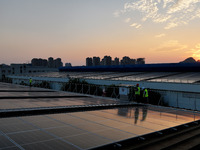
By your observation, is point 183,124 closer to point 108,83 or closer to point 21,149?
point 21,149

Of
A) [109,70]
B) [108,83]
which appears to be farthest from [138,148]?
[109,70]

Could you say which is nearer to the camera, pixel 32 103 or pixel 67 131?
pixel 67 131

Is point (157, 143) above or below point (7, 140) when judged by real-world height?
below

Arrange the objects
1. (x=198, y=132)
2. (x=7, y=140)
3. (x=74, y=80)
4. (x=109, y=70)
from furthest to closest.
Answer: (x=109, y=70)
(x=74, y=80)
(x=198, y=132)
(x=7, y=140)

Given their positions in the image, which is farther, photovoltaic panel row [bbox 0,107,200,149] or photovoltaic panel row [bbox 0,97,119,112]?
photovoltaic panel row [bbox 0,97,119,112]

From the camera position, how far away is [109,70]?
6781cm

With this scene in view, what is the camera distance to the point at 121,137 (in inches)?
285

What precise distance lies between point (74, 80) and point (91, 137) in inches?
1465

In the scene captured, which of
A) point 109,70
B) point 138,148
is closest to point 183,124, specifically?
point 138,148

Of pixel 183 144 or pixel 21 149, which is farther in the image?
pixel 183 144

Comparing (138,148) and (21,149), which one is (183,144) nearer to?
(138,148)

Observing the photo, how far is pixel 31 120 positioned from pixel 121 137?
15.4 feet

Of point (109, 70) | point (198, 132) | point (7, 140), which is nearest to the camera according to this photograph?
point (7, 140)

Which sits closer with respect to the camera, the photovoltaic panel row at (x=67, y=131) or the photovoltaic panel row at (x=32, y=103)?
the photovoltaic panel row at (x=67, y=131)
